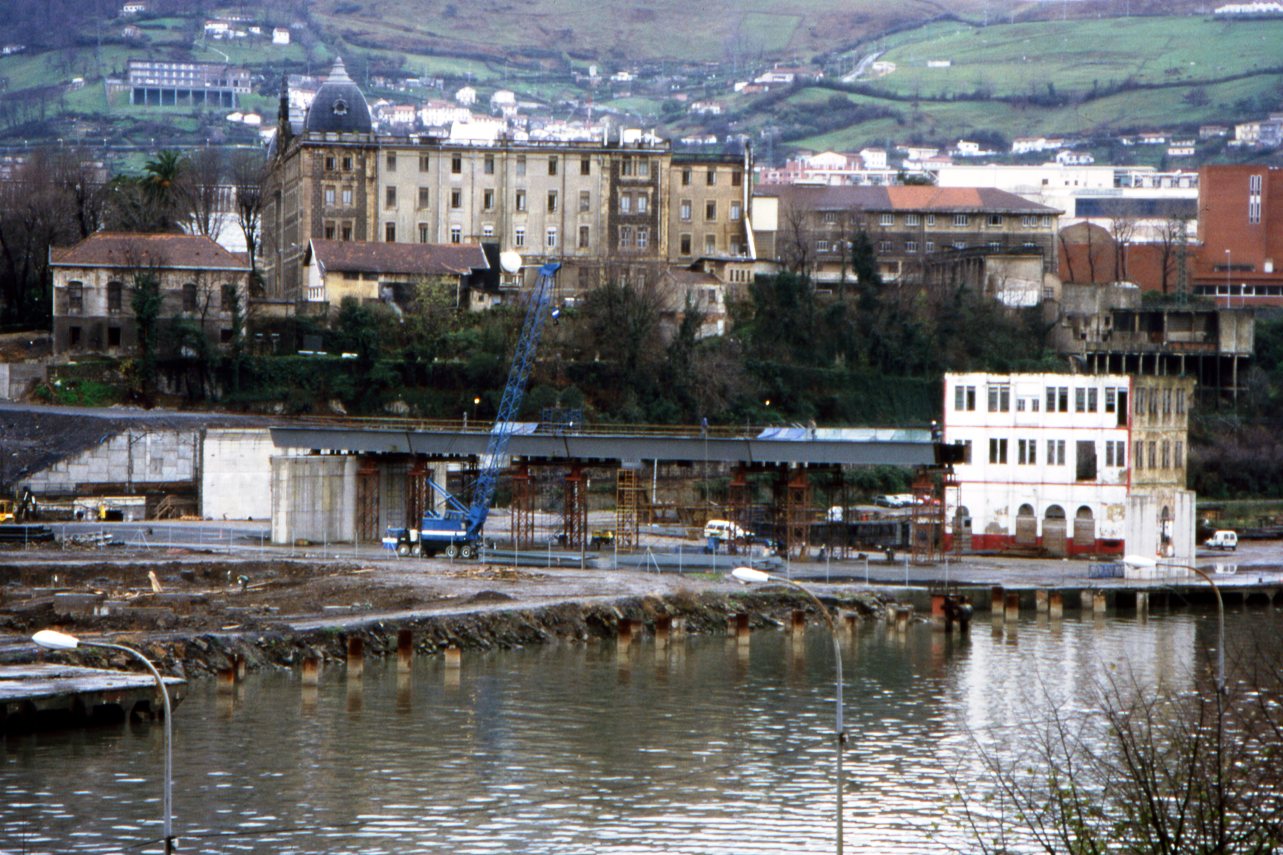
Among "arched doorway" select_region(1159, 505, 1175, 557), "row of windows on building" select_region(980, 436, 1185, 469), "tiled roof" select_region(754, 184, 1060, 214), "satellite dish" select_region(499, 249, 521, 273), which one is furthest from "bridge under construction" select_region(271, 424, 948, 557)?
"tiled roof" select_region(754, 184, 1060, 214)

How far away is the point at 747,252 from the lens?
12875 cm

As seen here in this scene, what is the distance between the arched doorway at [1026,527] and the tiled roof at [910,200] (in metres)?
58.2

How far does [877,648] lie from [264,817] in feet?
97.4

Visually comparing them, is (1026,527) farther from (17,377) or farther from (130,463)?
(17,377)

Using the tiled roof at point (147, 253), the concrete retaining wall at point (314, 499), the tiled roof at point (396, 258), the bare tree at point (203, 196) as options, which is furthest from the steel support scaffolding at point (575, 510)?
the bare tree at point (203, 196)

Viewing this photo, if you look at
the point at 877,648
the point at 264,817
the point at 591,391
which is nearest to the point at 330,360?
the point at 591,391

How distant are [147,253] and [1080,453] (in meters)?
46.4

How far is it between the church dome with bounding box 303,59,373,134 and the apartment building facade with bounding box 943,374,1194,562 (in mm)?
55345

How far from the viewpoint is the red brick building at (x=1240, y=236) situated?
15712 centimetres

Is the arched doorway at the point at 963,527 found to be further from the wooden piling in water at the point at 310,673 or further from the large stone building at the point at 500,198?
the wooden piling in water at the point at 310,673

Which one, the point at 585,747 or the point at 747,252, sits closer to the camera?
the point at 585,747

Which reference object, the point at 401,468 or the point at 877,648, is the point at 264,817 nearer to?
the point at 877,648

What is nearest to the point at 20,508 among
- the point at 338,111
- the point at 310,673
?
the point at 310,673

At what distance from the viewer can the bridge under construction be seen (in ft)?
270
